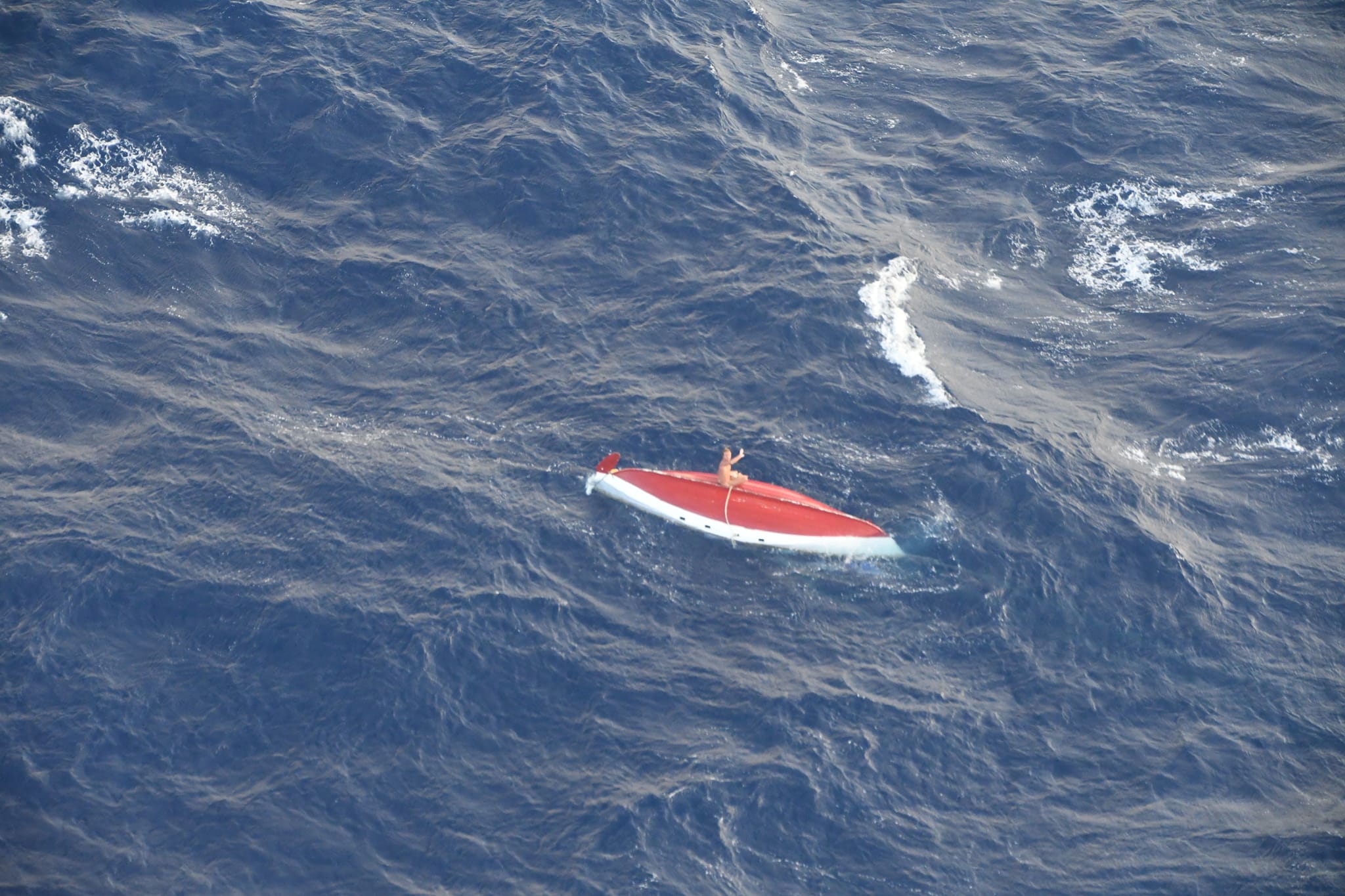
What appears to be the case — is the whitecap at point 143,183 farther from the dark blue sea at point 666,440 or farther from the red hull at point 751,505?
the red hull at point 751,505

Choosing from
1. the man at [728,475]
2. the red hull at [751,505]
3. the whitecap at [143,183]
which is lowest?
the red hull at [751,505]

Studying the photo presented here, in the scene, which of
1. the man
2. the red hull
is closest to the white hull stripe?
the red hull

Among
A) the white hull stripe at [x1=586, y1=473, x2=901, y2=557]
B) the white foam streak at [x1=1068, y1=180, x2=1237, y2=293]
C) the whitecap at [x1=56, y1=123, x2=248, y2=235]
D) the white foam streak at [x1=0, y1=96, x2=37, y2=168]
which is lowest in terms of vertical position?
the white hull stripe at [x1=586, y1=473, x2=901, y2=557]

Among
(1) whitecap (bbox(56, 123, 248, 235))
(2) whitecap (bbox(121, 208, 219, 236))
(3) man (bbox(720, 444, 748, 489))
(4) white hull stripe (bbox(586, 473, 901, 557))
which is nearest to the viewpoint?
(4) white hull stripe (bbox(586, 473, 901, 557))

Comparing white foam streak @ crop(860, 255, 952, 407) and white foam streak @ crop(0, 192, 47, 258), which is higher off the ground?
white foam streak @ crop(860, 255, 952, 407)

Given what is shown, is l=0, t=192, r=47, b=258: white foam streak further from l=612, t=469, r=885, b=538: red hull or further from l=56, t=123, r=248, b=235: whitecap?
l=612, t=469, r=885, b=538: red hull

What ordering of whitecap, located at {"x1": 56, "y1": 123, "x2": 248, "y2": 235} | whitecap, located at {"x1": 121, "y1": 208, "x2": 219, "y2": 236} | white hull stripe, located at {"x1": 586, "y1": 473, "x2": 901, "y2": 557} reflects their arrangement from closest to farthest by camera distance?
white hull stripe, located at {"x1": 586, "y1": 473, "x2": 901, "y2": 557}, whitecap, located at {"x1": 121, "y1": 208, "x2": 219, "y2": 236}, whitecap, located at {"x1": 56, "y1": 123, "x2": 248, "y2": 235}

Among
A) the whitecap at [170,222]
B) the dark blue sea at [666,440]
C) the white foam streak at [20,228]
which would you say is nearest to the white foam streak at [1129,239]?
the dark blue sea at [666,440]
